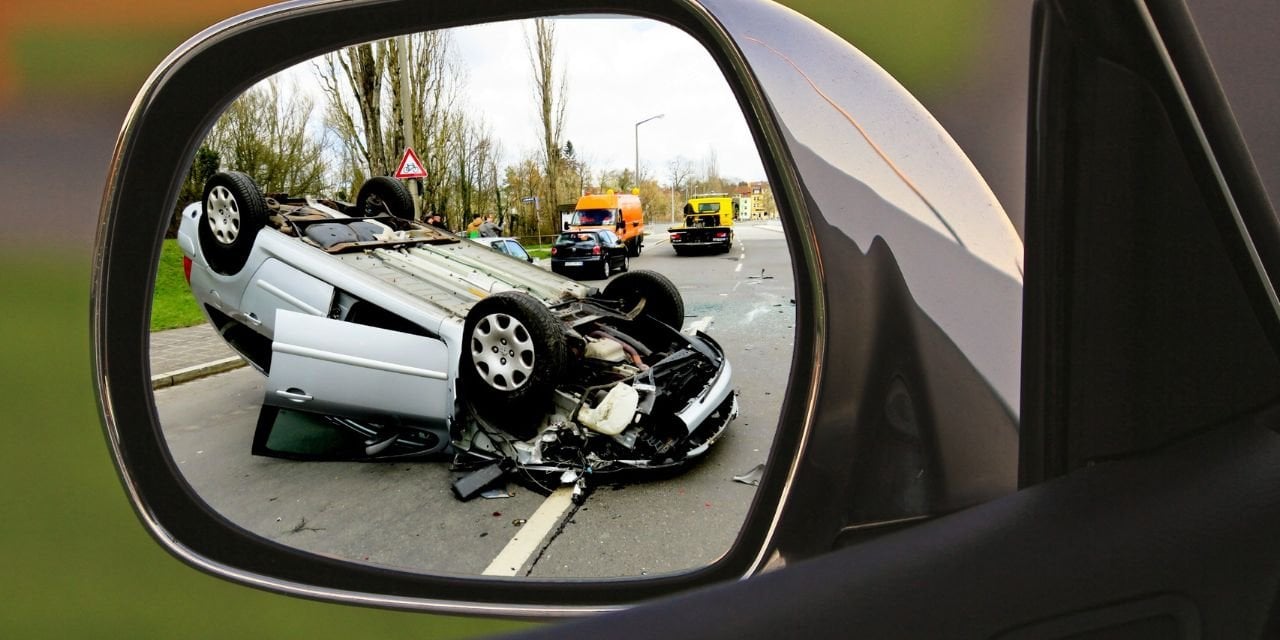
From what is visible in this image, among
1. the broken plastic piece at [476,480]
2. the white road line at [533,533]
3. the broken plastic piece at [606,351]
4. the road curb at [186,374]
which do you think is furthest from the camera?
the broken plastic piece at [606,351]

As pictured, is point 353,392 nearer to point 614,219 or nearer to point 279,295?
point 279,295

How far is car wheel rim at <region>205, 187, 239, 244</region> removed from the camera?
7.30 ft

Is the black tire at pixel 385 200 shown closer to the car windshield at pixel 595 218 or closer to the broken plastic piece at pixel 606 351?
the broken plastic piece at pixel 606 351

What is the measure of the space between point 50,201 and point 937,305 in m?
1.20

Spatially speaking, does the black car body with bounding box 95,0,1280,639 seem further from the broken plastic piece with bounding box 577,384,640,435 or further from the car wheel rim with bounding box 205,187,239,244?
the broken plastic piece with bounding box 577,384,640,435

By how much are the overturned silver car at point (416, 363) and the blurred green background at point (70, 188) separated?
1614mm

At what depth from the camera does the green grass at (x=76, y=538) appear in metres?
0.90

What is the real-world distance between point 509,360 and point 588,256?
4.33 metres

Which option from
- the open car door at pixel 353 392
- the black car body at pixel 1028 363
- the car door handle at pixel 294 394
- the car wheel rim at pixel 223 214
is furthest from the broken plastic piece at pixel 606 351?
the black car body at pixel 1028 363

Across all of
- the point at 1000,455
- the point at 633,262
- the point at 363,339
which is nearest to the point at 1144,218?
the point at 1000,455

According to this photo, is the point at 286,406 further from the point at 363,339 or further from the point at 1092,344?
the point at 1092,344

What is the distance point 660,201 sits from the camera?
11.9ft

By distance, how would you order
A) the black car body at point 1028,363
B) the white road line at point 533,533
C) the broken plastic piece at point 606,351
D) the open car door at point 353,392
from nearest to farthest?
the black car body at point 1028,363
the white road line at point 533,533
the open car door at point 353,392
the broken plastic piece at point 606,351

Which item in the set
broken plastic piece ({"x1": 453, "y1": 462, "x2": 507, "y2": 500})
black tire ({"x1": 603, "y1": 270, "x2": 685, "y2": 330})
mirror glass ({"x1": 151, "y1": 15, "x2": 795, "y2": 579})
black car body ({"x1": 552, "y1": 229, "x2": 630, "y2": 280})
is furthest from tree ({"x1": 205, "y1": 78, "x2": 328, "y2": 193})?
black car body ({"x1": 552, "y1": 229, "x2": 630, "y2": 280})
